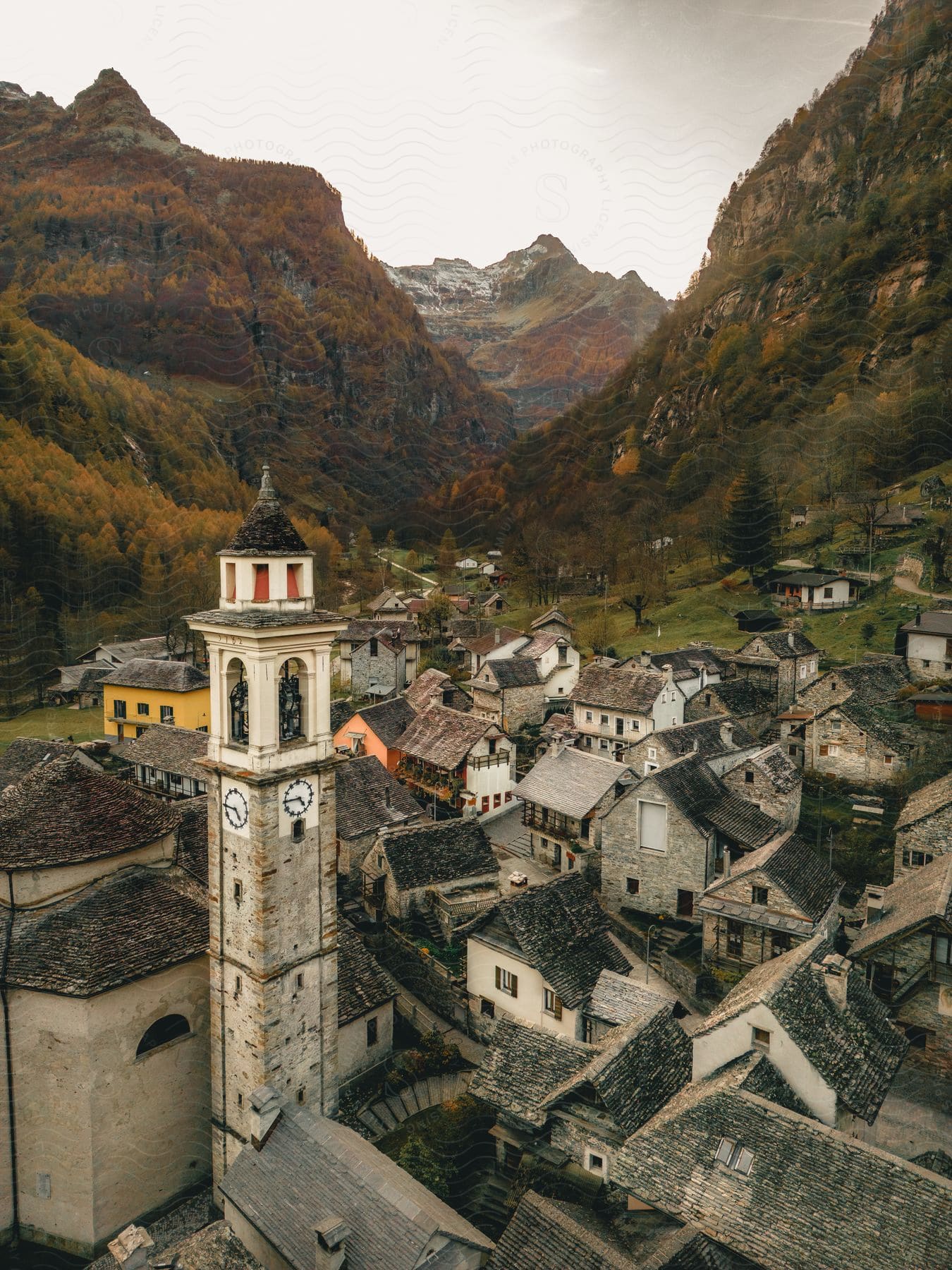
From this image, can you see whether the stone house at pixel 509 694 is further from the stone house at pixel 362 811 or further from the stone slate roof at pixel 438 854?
the stone slate roof at pixel 438 854

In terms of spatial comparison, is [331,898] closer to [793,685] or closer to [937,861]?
[937,861]

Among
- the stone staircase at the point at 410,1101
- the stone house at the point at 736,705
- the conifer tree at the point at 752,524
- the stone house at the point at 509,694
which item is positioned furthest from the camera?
the conifer tree at the point at 752,524

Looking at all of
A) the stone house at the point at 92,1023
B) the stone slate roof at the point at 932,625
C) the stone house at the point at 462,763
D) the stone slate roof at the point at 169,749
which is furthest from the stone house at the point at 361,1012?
the stone slate roof at the point at 932,625

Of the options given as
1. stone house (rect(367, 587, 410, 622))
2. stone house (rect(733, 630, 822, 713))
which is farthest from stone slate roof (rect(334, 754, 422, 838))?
stone house (rect(367, 587, 410, 622))

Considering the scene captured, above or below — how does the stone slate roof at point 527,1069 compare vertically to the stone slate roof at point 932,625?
below

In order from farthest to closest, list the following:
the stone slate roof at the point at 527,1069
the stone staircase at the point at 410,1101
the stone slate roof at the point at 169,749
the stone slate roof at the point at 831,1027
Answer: the stone slate roof at the point at 169,749
the stone staircase at the point at 410,1101
the stone slate roof at the point at 527,1069
the stone slate roof at the point at 831,1027

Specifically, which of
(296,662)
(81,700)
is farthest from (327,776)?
(81,700)

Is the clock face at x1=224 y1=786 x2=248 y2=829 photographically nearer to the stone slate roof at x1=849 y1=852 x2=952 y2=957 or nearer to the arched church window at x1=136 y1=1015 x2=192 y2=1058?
the arched church window at x1=136 y1=1015 x2=192 y2=1058
